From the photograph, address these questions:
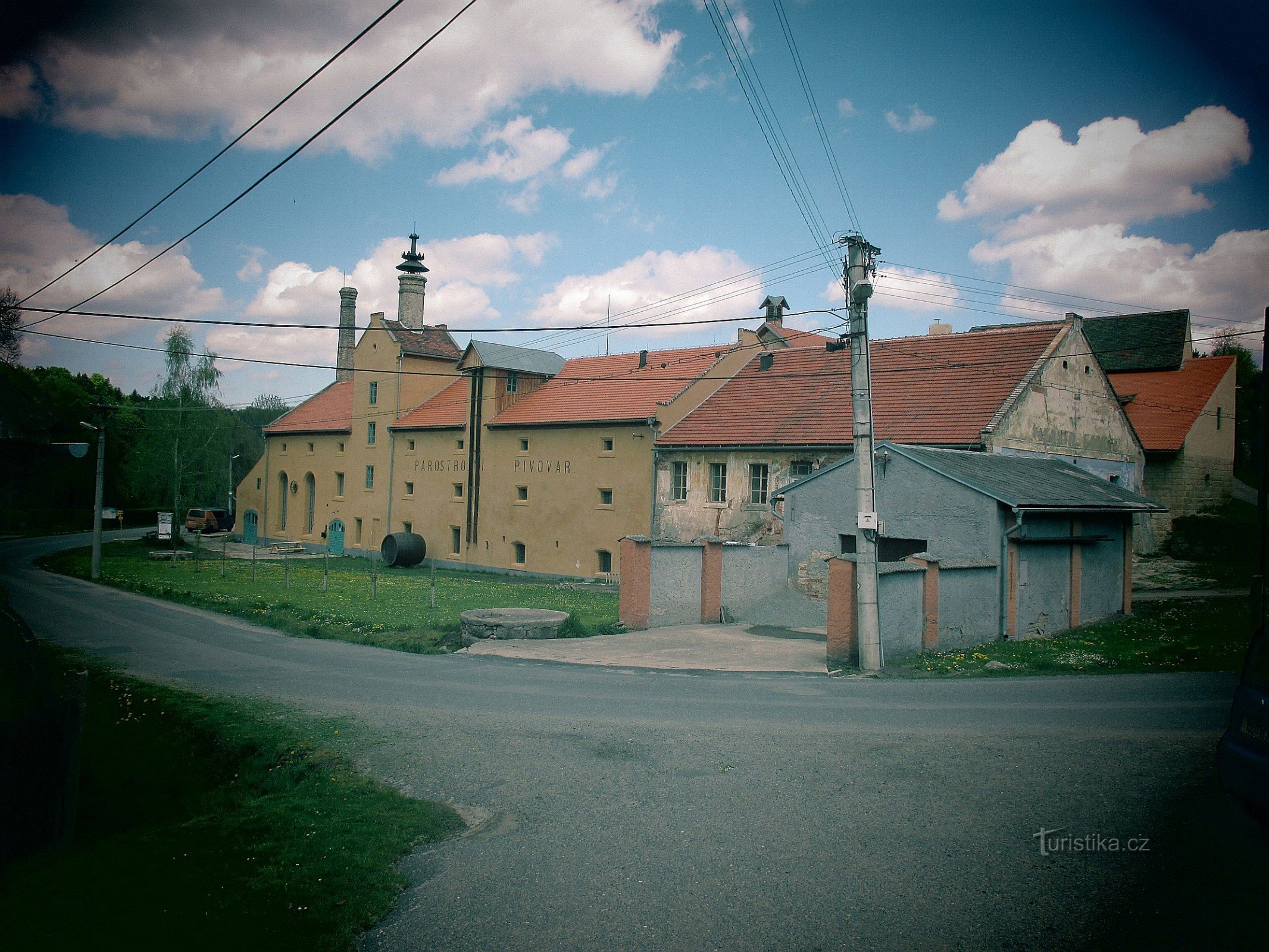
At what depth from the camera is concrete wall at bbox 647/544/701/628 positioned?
764 inches

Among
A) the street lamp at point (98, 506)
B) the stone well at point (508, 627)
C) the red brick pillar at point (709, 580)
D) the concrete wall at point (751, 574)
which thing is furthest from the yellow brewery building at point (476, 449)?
the stone well at point (508, 627)

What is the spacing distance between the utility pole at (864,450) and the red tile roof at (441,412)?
28685 mm

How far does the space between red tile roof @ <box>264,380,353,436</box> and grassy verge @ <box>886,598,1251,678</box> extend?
131 feet

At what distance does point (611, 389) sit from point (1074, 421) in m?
18.3

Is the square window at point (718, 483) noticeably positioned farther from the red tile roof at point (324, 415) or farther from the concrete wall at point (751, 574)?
the red tile roof at point (324, 415)

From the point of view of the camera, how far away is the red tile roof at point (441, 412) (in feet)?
135

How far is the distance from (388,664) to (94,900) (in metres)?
9.59

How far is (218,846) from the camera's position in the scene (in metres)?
5.80

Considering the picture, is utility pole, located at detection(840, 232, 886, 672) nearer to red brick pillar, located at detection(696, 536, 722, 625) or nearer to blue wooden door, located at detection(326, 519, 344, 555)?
red brick pillar, located at detection(696, 536, 722, 625)

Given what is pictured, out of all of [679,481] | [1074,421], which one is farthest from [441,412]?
[1074,421]

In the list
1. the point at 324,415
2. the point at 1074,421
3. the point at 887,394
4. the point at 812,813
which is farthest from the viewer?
the point at 324,415

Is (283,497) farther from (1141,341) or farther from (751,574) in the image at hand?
(1141,341)

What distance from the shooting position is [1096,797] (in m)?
6.57

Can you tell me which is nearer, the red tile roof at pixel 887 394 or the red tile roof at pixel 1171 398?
the red tile roof at pixel 887 394
